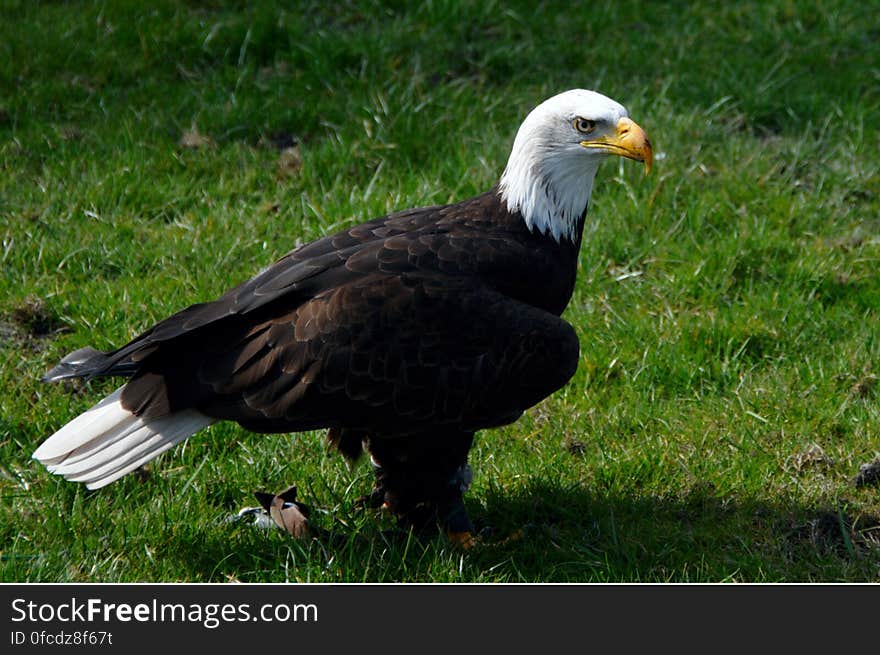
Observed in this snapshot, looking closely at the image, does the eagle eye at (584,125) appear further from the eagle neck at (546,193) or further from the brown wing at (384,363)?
the brown wing at (384,363)

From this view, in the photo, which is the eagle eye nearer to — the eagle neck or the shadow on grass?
the eagle neck

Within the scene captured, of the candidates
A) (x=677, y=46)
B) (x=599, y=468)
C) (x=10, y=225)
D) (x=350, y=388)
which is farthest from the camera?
(x=677, y=46)

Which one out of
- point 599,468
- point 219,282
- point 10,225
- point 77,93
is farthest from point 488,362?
point 77,93

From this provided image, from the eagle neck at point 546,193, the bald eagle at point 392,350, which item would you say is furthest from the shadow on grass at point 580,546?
the eagle neck at point 546,193

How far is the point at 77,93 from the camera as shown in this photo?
7938 mm

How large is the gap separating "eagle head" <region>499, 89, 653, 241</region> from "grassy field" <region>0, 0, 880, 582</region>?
1.05 meters

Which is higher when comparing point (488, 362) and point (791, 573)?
point (488, 362)

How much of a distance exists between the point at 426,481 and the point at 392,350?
613 millimetres

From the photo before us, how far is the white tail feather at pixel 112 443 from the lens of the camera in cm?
480

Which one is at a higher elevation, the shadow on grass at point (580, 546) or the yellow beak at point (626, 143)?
the yellow beak at point (626, 143)

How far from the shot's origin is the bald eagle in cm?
473

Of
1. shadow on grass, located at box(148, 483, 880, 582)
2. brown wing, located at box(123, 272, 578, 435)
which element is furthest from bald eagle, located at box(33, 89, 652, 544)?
shadow on grass, located at box(148, 483, 880, 582)

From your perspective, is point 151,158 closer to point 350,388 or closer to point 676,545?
point 350,388

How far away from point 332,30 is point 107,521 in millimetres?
4569
